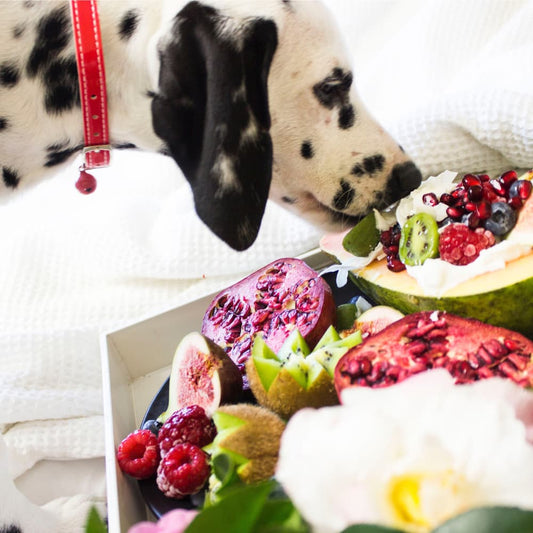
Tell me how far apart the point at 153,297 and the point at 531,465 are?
0.89 metres

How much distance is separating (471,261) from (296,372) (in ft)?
0.76

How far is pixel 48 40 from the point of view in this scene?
0.79 meters

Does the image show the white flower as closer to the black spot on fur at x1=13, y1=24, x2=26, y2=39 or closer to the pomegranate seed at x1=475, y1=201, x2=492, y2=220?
the pomegranate seed at x1=475, y1=201, x2=492, y2=220

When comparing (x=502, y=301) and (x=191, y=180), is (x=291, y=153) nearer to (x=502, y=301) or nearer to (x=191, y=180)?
(x=191, y=180)

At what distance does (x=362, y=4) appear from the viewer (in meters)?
1.34

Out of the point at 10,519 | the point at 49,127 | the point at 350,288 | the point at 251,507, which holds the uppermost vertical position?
the point at 49,127

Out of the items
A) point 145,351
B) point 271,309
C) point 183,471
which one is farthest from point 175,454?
point 145,351

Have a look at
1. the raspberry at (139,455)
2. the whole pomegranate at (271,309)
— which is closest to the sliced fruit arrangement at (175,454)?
the raspberry at (139,455)

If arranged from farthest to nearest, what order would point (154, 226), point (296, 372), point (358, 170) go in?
point (154, 226), point (358, 170), point (296, 372)

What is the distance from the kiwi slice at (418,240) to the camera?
28.7 inches

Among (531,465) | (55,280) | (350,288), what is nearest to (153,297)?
(55,280)

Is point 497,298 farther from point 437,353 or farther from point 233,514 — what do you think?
point 233,514

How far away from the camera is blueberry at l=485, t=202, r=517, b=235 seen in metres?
0.70

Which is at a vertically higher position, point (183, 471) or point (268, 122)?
point (268, 122)
